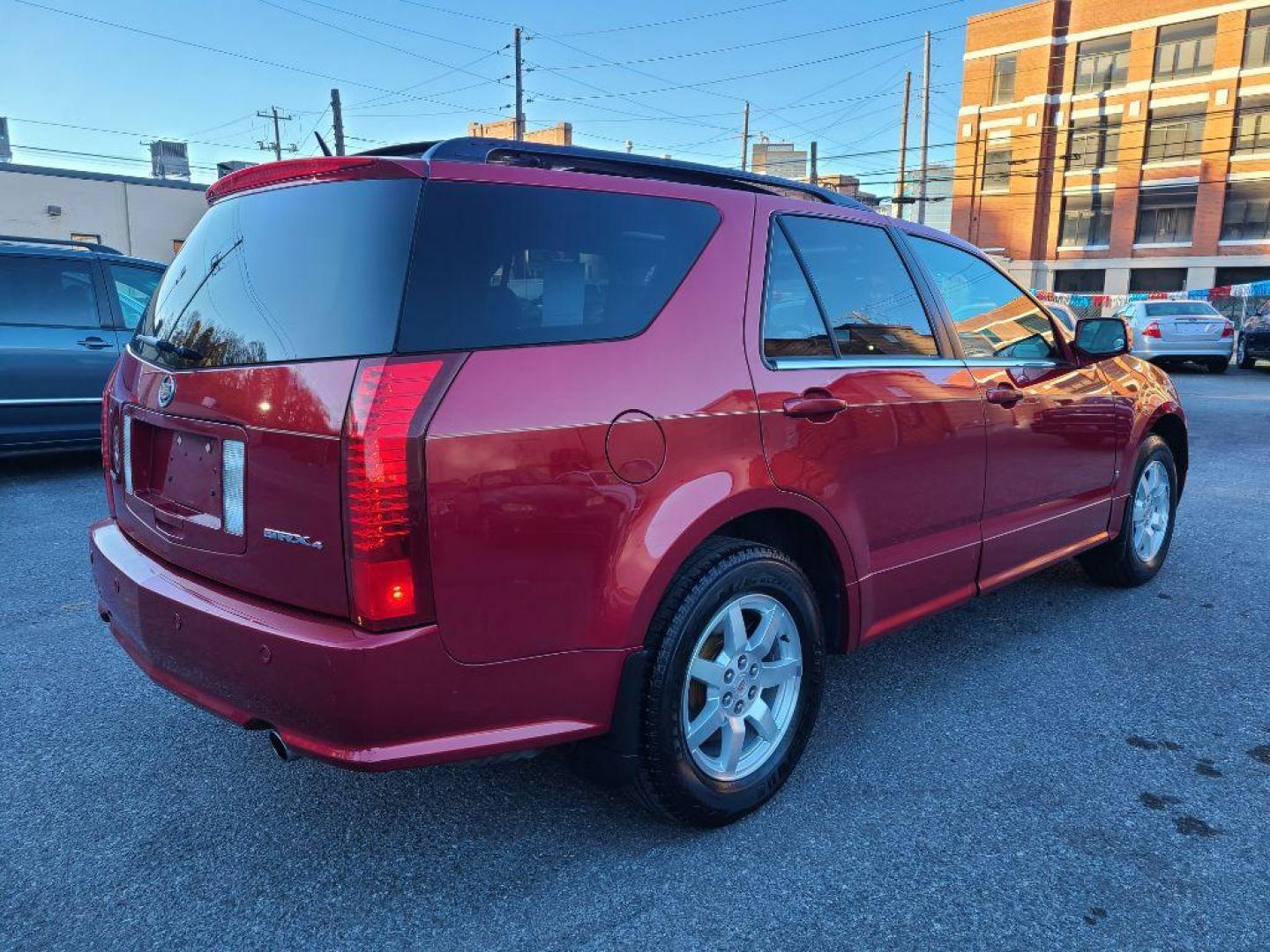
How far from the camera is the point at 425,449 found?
189 cm

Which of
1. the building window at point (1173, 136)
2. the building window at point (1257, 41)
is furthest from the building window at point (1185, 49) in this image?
the building window at point (1173, 136)

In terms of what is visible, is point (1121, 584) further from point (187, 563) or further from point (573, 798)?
point (187, 563)

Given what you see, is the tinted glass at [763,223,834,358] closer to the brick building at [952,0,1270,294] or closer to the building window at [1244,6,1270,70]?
the brick building at [952,0,1270,294]

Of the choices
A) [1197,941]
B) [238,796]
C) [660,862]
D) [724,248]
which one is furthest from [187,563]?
[1197,941]

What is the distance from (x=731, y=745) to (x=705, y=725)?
0.41ft

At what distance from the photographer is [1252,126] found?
135 ft

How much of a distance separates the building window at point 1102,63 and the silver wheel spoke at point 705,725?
5294cm

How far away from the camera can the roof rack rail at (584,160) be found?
7.33ft

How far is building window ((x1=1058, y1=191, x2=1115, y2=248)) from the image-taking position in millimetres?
46500

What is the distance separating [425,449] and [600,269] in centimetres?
73

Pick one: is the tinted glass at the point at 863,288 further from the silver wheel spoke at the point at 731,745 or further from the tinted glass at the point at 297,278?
the tinted glass at the point at 297,278

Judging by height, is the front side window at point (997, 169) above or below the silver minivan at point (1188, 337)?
above

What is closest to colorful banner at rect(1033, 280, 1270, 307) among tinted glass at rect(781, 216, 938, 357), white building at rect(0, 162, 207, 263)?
tinted glass at rect(781, 216, 938, 357)

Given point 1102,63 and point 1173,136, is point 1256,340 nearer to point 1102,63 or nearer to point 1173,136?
point 1173,136
